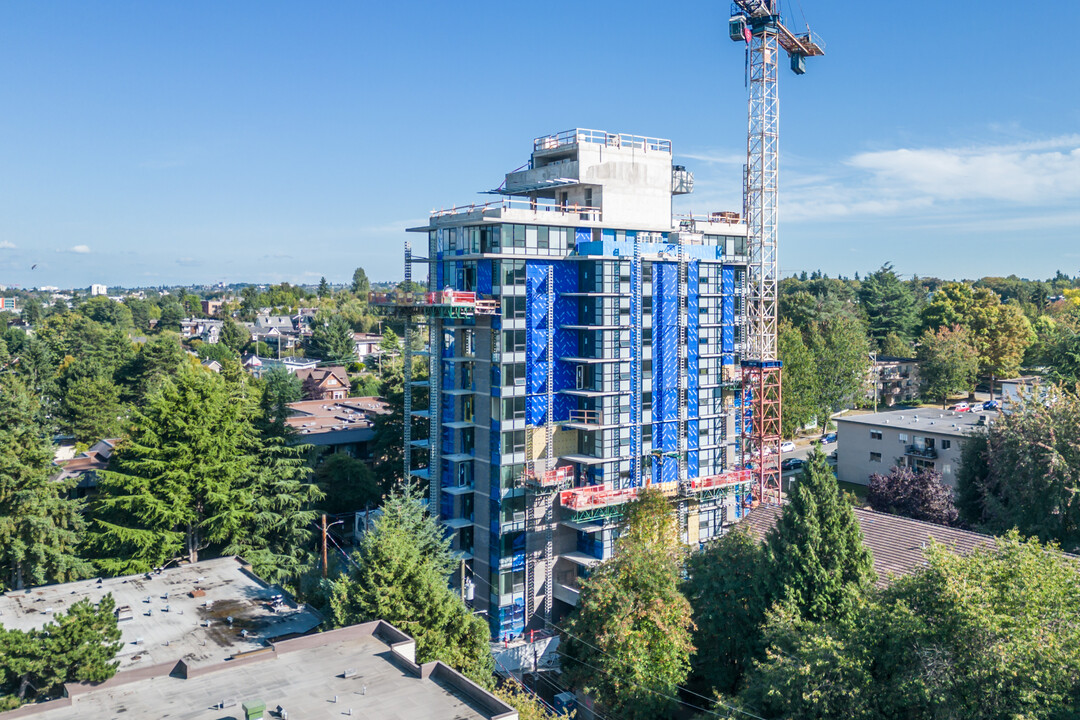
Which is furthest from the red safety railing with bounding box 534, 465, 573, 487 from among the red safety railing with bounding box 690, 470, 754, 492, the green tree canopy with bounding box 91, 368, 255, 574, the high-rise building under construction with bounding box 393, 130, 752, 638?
the green tree canopy with bounding box 91, 368, 255, 574

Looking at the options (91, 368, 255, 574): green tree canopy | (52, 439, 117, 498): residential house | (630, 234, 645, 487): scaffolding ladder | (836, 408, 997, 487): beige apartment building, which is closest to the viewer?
(91, 368, 255, 574): green tree canopy

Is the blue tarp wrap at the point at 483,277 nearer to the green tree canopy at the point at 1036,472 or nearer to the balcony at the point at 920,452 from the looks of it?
the green tree canopy at the point at 1036,472

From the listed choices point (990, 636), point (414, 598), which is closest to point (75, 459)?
point (414, 598)

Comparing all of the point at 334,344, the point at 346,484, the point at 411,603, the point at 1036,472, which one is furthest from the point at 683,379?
the point at 334,344

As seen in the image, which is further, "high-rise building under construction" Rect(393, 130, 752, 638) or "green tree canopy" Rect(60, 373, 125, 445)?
"green tree canopy" Rect(60, 373, 125, 445)

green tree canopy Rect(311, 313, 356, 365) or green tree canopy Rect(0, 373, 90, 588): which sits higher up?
green tree canopy Rect(311, 313, 356, 365)

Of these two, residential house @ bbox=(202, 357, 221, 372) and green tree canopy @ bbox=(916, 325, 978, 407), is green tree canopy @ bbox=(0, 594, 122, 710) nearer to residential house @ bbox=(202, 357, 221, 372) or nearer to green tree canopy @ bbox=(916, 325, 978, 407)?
green tree canopy @ bbox=(916, 325, 978, 407)

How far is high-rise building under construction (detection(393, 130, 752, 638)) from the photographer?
49.7 metres

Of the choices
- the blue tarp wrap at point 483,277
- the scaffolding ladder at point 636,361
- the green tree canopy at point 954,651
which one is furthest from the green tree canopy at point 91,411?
the green tree canopy at point 954,651

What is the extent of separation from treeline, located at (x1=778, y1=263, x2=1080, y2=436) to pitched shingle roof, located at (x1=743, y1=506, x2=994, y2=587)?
43.7 metres

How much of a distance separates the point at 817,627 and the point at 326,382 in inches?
4058

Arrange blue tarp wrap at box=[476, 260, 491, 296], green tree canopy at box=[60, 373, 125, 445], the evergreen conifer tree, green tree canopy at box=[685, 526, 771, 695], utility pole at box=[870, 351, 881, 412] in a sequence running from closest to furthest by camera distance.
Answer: the evergreen conifer tree
green tree canopy at box=[685, 526, 771, 695]
blue tarp wrap at box=[476, 260, 491, 296]
green tree canopy at box=[60, 373, 125, 445]
utility pole at box=[870, 351, 881, 412]

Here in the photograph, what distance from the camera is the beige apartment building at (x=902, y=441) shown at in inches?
2783

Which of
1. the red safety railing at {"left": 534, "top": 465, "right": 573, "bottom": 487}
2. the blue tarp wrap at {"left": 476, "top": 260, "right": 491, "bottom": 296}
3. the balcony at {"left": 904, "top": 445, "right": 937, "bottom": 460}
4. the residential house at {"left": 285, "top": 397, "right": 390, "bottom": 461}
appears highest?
the blue tarp wrap at {"left": 476, "top": 260, "right": 491, "bottom": 296}
